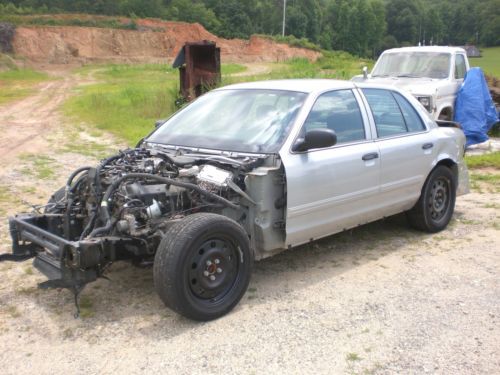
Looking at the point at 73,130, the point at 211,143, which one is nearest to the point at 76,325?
the point at 211,143

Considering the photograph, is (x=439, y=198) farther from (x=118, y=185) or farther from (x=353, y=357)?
(x=118, y=185)

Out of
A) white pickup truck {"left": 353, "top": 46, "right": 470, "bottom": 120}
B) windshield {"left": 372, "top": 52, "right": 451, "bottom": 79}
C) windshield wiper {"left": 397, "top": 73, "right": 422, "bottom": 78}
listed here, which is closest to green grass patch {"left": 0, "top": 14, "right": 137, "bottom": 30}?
windshield {"left": 372, "top": 52, "right": 451, "bottom": 79}

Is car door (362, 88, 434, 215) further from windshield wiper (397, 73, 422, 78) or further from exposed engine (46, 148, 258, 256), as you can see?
windshield wiper (397, 73, 422, 78)

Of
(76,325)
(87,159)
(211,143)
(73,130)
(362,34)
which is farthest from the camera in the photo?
(362,34)

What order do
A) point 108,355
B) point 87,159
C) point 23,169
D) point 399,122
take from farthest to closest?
1. point 87,159
2. point 23,169
3. point 399,122
4. point 108,355

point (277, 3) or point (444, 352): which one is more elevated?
point (277, 3)

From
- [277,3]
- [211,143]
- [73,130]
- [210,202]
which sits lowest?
[73,130]

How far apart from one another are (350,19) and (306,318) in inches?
4726

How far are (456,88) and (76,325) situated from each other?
9947mm

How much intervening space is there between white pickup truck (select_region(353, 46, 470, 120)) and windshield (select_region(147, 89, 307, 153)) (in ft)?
21.0

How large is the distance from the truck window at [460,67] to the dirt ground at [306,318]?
6.75 m

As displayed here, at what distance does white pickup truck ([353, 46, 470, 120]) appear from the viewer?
432 inches

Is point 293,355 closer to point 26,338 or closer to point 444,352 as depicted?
point 444,352

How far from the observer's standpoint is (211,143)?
4.87 meters
